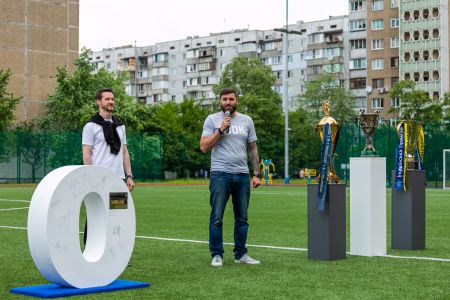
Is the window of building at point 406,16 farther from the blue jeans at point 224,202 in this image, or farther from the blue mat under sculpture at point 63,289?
the blue mat under sculpture at point 63,289

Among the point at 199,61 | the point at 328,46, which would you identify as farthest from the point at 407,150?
the point at 199,61

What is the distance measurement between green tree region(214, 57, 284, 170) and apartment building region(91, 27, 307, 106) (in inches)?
1559

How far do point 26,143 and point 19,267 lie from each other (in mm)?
45547

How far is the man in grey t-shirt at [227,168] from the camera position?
10422mm

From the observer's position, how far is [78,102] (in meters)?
66.1

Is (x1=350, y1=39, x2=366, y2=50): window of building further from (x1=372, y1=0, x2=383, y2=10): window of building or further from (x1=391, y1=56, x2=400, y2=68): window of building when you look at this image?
(x1=391, y1=56, x2=400, y2=68): window of building

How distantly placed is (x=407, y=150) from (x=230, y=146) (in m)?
3.33

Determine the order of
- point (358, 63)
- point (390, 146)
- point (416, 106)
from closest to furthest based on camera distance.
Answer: point (390, 146) → point (416, 106) → point (358, 63)

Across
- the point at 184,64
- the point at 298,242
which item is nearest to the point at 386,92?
the point at 184,64

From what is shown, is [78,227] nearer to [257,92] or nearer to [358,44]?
[257,92]

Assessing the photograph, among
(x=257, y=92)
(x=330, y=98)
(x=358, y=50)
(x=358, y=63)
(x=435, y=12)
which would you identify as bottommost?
(x=330, y=98)

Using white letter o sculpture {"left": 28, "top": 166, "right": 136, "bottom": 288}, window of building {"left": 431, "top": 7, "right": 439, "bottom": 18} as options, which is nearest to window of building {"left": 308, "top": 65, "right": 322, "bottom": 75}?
window of building {"left": 431, "top": 7, "right": 439, "bottom": 18}

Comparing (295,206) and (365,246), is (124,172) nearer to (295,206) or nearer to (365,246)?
(365,246)

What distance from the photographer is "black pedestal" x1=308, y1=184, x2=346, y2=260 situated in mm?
10875
